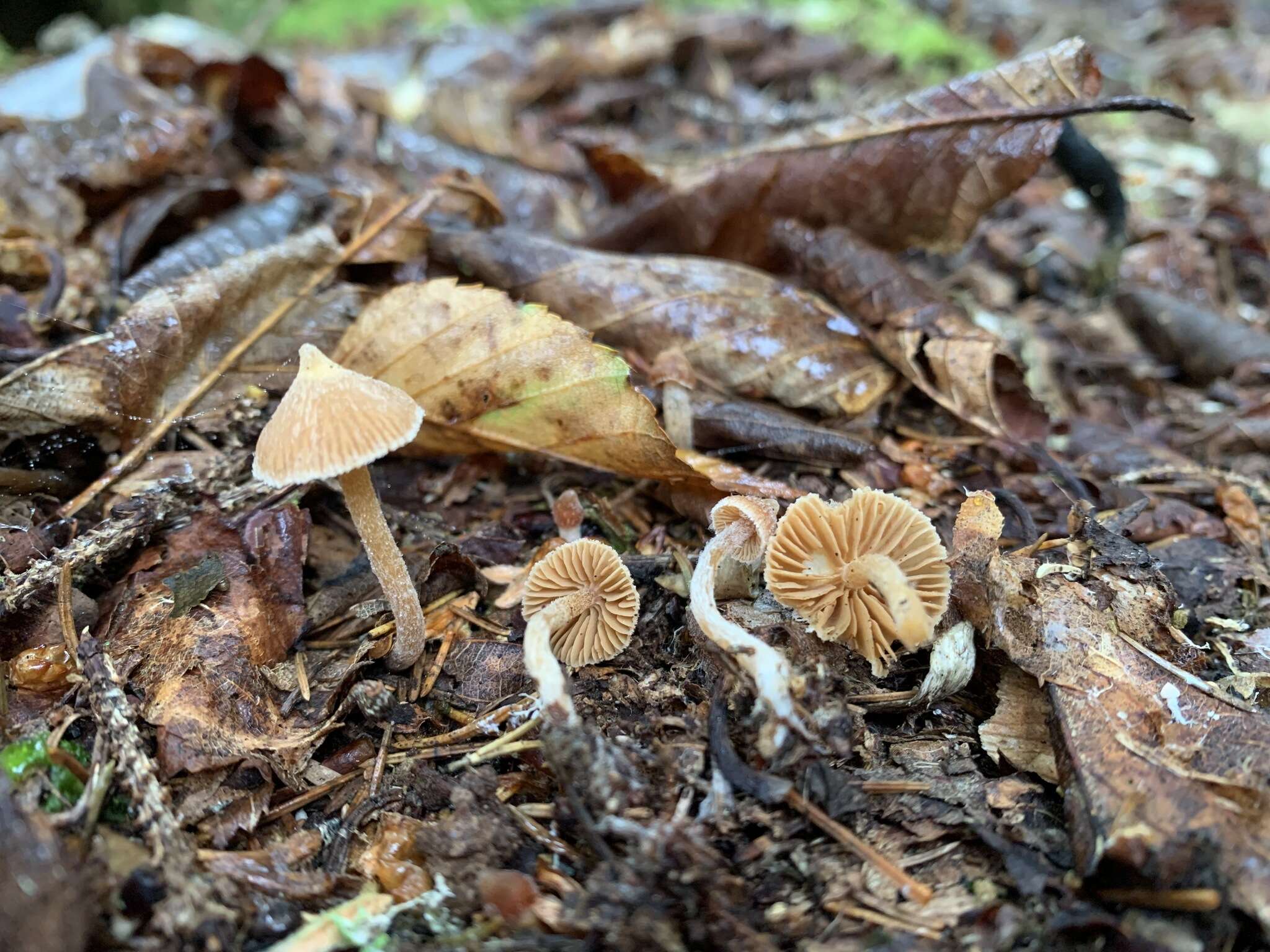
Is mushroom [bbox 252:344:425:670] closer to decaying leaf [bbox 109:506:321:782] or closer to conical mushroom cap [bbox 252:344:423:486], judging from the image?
conical mushroom cap [bbox 252:344:423:486]

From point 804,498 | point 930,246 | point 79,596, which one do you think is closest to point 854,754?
point 804,498

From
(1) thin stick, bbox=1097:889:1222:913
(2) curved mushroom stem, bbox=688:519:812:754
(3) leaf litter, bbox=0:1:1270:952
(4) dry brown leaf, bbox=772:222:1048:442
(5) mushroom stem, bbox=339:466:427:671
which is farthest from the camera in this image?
(4) dry brown leaf, bbox=772:222:1048:442

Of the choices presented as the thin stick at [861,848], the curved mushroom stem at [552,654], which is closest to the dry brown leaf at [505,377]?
the curved mushroom stem at [552,654]

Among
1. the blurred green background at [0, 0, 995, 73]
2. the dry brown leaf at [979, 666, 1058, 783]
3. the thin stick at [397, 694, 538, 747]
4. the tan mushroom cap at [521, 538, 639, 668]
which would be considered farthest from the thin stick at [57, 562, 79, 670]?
the blurred green background at [0, 0, 995, 73]

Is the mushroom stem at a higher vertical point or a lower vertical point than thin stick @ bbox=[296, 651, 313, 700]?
higher

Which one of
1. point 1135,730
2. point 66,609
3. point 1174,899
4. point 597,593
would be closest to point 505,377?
point 597,593

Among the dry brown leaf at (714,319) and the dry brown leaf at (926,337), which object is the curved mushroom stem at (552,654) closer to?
the dry brown leaf at (714,319)

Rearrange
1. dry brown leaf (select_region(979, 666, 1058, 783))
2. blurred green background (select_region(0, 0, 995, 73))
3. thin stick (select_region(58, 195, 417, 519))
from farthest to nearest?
blurred green background (select_region(0, 0, 995, 73)), thin stick (select_region(58, 195, 417, 519)), dry brown leaf (select_region(979, 666, 1058, 783))

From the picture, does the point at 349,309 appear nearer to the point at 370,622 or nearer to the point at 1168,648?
the point at 370,622
